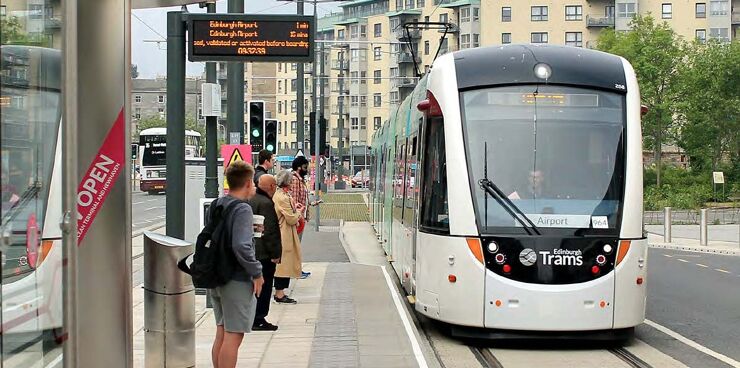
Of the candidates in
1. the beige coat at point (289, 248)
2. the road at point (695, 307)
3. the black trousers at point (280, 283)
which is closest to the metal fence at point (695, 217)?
the road at point (695, 307)

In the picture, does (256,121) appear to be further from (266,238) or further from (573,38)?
(573,38)

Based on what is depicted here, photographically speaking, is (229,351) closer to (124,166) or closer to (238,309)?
(238,309)

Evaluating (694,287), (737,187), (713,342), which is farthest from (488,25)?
(713,342)

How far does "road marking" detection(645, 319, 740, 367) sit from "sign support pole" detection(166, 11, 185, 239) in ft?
17.8

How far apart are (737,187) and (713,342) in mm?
52857

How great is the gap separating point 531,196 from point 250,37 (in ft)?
13.1

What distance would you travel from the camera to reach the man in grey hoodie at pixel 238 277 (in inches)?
294

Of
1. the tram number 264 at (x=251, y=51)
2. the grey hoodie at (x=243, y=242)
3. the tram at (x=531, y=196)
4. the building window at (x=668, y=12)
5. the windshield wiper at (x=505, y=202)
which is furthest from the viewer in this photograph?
the building window at (x=668, y=12)

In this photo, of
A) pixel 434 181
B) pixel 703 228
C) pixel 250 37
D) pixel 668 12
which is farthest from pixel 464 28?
pixel 434 181

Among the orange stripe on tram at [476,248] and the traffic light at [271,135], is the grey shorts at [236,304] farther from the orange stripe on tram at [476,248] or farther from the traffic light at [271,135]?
the traffic light at [271,135]

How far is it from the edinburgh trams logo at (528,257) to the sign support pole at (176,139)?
135 inches

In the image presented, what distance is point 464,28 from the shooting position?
94.9m

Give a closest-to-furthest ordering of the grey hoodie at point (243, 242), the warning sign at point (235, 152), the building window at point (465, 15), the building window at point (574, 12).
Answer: the grey hoodie at point (243, 242) < the warning sign at point (235, 152) < the building window at point (574, 12) < the building window at point (465, 15)

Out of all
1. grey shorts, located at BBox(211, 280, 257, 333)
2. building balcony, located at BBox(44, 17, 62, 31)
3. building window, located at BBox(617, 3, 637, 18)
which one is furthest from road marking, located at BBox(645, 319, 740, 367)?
building window, located at BBox(617, 3, 637, 18)
